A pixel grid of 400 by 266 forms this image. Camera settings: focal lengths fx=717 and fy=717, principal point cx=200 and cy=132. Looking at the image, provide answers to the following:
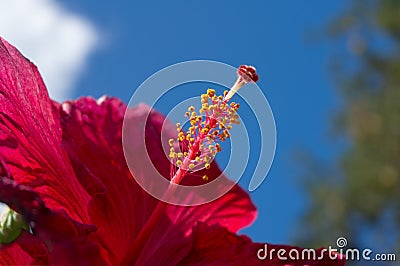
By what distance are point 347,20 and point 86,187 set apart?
871cm

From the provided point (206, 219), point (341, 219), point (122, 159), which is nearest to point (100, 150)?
point (122, 159)

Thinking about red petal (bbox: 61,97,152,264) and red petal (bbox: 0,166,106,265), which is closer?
red petal (bbox: 0,166,106,265)

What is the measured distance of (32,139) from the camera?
0.77 m

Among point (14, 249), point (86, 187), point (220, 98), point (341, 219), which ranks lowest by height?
point (14, 249)

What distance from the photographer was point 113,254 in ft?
2.52

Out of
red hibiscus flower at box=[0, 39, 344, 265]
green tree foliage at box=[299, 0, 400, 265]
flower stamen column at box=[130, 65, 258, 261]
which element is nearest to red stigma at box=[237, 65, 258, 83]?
flower stamen column at box=[130, 65, 258, 261]

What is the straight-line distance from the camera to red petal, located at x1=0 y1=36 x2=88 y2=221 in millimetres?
750

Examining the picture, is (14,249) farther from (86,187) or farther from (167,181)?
(167,181)

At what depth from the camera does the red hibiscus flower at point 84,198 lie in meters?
0.64

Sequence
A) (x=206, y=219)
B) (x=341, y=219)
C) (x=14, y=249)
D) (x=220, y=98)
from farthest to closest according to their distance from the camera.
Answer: (x=341, y=219) < (x=206, y=219) < (x=220, y=98) < (x=14, y=249)

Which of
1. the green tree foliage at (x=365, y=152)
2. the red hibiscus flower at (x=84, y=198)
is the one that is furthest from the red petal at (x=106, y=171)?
the green tree foliage at (x=365, y=152)

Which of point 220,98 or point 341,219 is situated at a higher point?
point 341,219

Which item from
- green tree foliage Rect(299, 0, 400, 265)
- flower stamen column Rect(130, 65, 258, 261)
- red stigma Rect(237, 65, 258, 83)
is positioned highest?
green tree foliage Rect(299, 0, 400, 265)

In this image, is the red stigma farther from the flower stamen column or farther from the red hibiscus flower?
the red hibiscus flower
